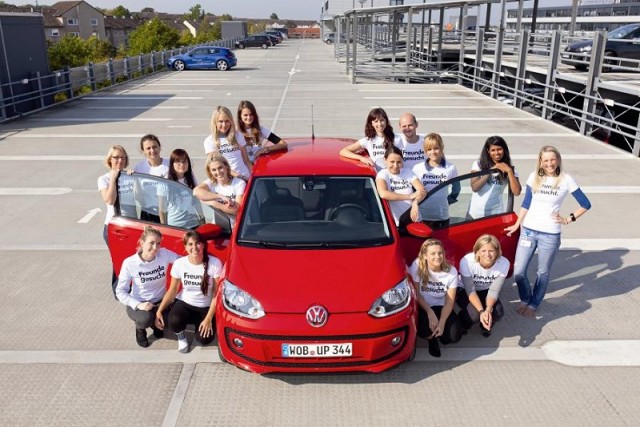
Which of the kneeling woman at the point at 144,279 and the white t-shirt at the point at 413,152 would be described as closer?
the kneeling woman at the point at 144,279

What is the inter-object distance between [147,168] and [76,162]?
247 inches

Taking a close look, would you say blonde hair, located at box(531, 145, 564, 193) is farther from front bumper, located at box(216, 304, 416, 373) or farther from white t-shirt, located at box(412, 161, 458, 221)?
front bumper, located at box(216, 304, 416, 373)

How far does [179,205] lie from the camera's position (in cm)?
507

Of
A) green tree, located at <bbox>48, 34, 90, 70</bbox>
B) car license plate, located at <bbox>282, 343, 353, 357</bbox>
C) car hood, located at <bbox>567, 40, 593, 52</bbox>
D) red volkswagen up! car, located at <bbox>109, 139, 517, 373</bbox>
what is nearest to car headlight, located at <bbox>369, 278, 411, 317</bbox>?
red volkswagen up! car, located at <bbox>109, 139, 517, 373</bbox>

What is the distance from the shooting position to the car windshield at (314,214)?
14.3ft

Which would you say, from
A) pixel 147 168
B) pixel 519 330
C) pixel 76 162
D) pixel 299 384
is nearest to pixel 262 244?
pixel 299 384

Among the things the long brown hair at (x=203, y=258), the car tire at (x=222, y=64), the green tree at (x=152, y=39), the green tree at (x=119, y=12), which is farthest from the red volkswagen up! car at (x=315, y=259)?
the green tree at (x=119, y=12)

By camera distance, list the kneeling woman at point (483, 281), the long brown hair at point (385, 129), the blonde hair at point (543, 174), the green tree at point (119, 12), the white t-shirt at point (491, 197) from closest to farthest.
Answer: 1. the kneeling woman at point (483, 281)
2. the blonde hair at point (543, 174)
3. the white t-shirt at point (491, 197)
4. the long brown hair at point (385, 129)
5. the green tree at point (119, 12)

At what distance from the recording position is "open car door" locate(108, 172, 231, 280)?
4887 millimetres

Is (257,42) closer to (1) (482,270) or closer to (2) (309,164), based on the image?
(2) (309,164)

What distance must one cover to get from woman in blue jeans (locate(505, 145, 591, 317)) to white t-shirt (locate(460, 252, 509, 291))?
52 cm

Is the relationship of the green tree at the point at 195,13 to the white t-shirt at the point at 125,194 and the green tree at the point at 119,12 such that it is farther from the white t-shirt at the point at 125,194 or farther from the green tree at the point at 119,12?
the white t-shirt at the point at 125,194

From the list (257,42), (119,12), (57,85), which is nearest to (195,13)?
(119,12)

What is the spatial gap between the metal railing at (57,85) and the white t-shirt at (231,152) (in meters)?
11.5
